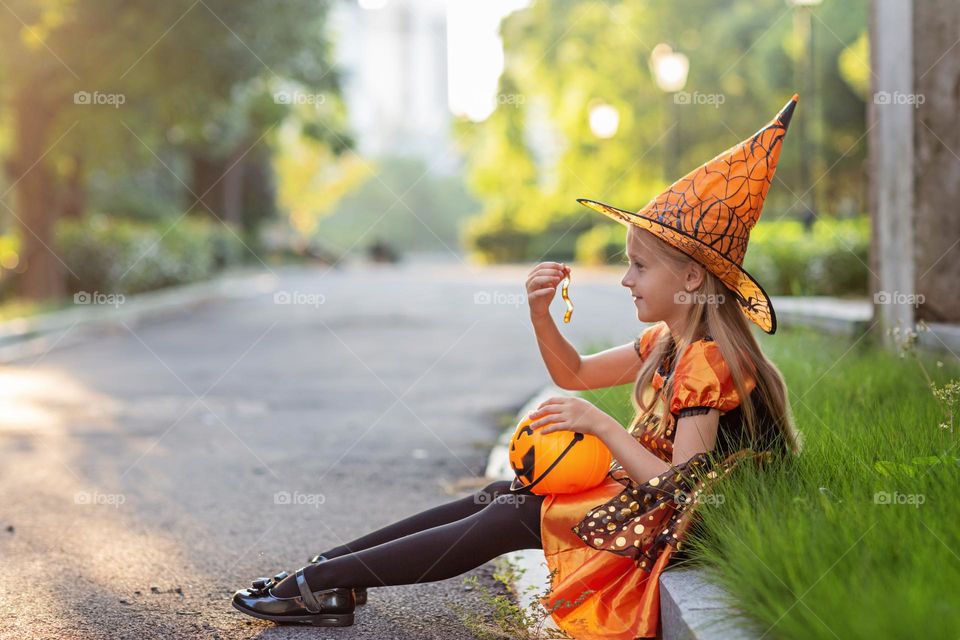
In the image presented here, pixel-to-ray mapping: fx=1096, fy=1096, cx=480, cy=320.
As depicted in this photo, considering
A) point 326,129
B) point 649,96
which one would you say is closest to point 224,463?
point 326,129

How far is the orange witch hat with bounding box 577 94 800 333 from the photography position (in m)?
3.45

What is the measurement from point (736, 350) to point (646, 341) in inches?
21.1

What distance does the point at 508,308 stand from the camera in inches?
815

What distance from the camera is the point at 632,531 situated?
3.33m

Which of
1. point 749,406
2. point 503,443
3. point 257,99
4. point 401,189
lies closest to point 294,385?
point 503,443

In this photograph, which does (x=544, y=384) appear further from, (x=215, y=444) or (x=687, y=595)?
(x=687, y=595)

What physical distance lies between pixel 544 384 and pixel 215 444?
12.2 ft

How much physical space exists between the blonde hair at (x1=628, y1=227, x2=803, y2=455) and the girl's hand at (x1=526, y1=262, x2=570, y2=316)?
0.32 m

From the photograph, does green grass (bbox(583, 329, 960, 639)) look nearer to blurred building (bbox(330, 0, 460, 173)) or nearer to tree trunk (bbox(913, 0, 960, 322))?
tree trunk (bbox(913, 0, 960, 322))

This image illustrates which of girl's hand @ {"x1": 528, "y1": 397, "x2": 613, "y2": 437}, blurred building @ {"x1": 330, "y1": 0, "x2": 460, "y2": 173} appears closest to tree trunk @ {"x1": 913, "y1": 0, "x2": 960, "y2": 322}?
girl's hand @ {"x1": 528, "y1": 397, "x2": 613, "y2": 437}

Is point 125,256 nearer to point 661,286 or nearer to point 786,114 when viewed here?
point 661,286

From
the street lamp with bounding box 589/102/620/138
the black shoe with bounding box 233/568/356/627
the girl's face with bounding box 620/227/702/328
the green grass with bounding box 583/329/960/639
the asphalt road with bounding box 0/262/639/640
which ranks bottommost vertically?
the asphalt road with bounding box 0/262/639/640

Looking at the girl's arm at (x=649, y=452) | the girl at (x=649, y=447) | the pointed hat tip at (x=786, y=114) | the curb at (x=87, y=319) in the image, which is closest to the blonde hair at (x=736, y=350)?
the girl at (x=649, y=447)

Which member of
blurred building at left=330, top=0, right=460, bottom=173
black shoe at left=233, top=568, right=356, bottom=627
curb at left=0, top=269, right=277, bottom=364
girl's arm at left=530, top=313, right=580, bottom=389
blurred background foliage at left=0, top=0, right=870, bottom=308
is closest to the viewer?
black shoe at left=233, top=568, right=356, bottom=627
